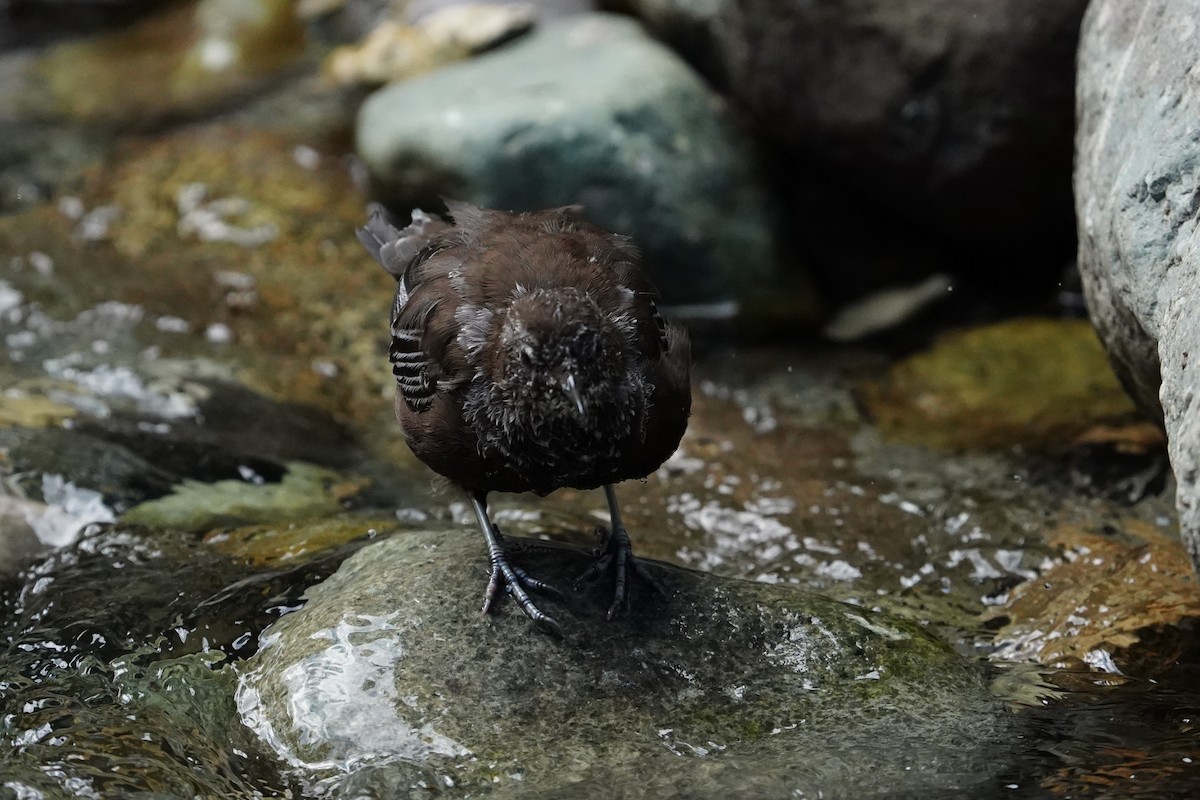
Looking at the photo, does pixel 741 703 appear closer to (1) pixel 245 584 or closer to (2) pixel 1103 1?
(1) pixel 245 584

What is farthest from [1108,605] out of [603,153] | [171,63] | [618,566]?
[171,63]

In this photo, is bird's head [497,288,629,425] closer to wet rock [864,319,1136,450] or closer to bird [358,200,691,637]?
bird [358,200,691,637]

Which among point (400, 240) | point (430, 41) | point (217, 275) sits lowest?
point (217, 275)

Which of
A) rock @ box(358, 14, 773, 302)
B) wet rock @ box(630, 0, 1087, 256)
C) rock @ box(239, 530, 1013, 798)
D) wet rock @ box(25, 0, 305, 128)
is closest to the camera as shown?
rock @ box(239, 530, 1013, 798)

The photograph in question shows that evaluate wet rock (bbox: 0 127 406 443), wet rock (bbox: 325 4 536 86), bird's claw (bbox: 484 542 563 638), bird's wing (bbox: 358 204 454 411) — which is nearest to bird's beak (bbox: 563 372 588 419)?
bird's wing (bbox: 358 204 454 411)

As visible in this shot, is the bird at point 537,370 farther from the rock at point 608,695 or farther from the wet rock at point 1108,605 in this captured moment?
the wet rock at point 1108,605

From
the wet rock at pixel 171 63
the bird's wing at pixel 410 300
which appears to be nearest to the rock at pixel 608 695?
the bird's wing at pixel 410 300

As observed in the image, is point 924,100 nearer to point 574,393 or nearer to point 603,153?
point 603,153
